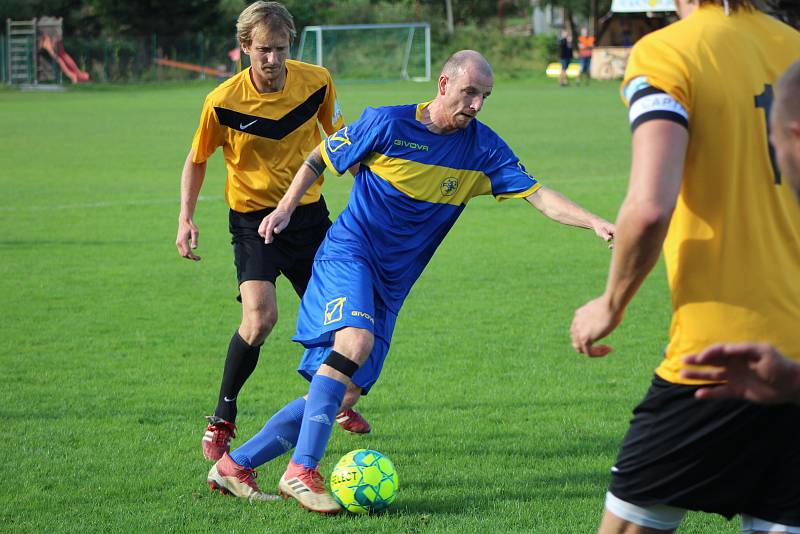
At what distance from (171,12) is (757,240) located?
6016cm

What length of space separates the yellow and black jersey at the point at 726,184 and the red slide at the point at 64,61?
53.2 m

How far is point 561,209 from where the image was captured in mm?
4938

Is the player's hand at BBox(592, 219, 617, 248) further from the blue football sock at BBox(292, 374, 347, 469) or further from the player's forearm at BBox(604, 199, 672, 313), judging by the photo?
the player's forearm at BBox(604, 199, 672, 313)

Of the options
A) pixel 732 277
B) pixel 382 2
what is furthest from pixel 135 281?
pixel 382 2

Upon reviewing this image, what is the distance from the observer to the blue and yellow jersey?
198 inches

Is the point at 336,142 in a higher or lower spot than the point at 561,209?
higher

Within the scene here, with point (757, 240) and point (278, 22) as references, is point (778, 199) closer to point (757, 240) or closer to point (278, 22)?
point (757, 240)

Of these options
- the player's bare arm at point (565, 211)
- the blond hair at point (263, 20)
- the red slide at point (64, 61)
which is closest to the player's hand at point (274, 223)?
the player's bare arm at point (565, 211)

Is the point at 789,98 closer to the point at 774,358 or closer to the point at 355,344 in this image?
the point at 774,358

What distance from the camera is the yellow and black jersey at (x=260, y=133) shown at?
19.5 feet

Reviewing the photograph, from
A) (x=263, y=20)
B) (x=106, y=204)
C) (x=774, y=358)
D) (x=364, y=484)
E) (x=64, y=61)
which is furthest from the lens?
(x=64, y=61)

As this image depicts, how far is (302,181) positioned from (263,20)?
1.14 m

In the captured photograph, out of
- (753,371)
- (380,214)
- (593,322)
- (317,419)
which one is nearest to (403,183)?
(380,214)

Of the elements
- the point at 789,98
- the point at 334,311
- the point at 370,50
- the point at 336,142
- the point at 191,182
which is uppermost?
the point at 789,98
